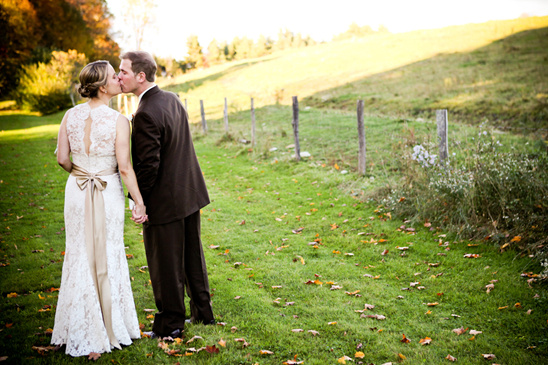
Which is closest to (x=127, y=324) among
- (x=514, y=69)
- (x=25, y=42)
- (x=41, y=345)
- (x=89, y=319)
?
(x=89, y=319)

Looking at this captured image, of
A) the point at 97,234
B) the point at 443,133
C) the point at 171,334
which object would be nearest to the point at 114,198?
the point at 97,234

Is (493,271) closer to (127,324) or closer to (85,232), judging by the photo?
(127,324)

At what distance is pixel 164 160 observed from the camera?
404 centimetres

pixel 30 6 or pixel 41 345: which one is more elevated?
pixel 30 6

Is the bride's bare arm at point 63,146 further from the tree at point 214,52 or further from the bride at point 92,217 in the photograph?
the tree at point 214,52

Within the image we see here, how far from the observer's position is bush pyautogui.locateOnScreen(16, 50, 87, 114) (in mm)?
35688

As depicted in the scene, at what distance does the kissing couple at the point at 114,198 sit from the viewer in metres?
3.77

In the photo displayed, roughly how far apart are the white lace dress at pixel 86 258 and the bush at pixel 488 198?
560 centimetres

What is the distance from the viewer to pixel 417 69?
32844 millimetres

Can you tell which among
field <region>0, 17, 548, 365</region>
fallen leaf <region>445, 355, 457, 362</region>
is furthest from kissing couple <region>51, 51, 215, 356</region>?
fallen leaf <region>445, 355, 457, 362</region>

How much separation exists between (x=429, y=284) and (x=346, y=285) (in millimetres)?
1168

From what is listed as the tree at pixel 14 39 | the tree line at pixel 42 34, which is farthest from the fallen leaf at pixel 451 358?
the tree at pixel 14 39

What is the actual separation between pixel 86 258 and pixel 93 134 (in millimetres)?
1171

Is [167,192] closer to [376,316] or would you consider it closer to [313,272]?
[376,316]
